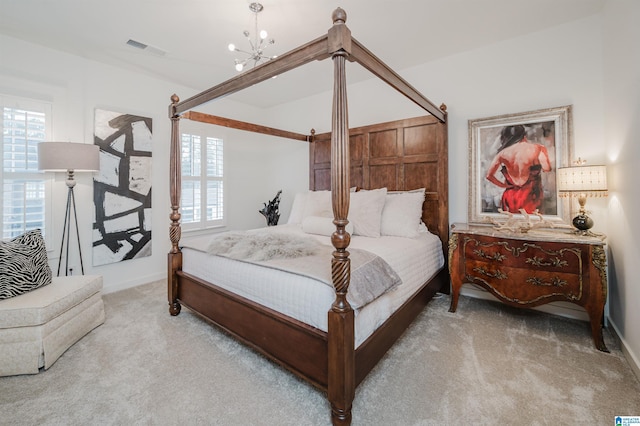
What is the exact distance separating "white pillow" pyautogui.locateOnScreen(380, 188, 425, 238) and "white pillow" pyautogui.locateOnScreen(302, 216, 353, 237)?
1.36 ft

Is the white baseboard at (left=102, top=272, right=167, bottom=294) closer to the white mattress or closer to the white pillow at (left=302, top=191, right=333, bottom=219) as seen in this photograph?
the white mattress

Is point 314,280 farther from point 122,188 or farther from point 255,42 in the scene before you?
point 122,188

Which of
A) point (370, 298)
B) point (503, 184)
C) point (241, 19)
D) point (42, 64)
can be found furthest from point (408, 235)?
point (42, 64)

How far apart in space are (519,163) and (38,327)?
4166 mm

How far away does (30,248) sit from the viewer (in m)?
2.23

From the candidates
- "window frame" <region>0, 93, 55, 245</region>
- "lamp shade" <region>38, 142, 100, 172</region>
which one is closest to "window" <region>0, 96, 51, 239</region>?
"window frame" <region>0, 93, 55, 245</region>

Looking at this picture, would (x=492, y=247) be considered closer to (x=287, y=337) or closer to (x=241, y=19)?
(x=287, y=337)

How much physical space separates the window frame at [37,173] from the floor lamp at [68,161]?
0.14 m

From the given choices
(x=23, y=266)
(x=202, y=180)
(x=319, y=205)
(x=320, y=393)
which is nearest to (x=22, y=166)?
(x=23, y=266)

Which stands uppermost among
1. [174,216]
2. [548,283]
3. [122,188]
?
[122,188]

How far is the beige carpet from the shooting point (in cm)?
148

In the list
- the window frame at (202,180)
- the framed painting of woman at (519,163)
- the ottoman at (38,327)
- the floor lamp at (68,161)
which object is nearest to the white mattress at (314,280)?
the framed painting of woman at (519,163)

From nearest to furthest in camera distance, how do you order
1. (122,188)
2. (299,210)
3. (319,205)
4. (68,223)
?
(68,223), (319,205), (122,188), (299,210)

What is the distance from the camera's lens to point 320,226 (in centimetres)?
291
